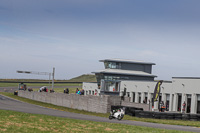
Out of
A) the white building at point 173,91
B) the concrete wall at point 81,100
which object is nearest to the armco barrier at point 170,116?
the concrete wall at point 81,100

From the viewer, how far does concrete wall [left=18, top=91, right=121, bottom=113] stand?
140ft

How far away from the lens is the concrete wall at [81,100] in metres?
42.6

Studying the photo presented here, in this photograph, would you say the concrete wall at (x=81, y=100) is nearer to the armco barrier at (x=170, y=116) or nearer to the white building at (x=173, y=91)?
the white building at (x=173, y=91)

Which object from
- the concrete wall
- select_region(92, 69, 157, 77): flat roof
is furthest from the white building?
select_region(92, 69, 157, 77): flat roof

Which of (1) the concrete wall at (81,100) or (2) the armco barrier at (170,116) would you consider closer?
(2) the armco barrier at (170,116)

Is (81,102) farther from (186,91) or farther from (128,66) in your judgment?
(128,66)

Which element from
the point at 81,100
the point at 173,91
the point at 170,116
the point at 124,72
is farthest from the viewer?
the point at 124,72

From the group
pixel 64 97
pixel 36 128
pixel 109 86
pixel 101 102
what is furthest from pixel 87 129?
pixel 109 86

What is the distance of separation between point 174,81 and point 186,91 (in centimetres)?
294

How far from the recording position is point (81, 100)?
1955 inches

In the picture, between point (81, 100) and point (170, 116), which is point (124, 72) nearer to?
point (81, 100)

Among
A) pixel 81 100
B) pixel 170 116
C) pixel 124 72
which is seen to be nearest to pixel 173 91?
pixel 81 100

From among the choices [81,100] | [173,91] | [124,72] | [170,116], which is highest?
[124,72]

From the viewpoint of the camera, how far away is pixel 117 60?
8294 centimetres
